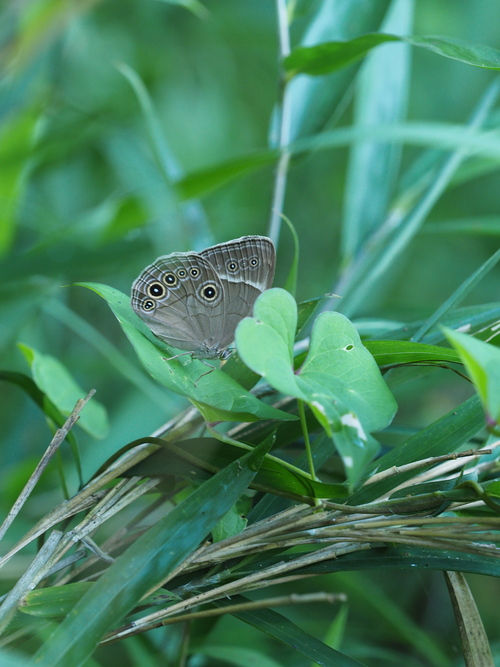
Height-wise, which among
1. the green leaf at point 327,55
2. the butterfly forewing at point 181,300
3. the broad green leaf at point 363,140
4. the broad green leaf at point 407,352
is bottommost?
the broad green leaf at point 407,352

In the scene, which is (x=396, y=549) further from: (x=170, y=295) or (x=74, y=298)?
(x=74, y=298)

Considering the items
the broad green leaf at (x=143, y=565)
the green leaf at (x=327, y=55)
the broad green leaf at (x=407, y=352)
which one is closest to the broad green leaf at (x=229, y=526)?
the broad green leaf at (x=143, y=565)

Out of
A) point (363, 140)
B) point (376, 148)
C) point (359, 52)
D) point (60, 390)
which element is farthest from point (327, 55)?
point (60, 390)

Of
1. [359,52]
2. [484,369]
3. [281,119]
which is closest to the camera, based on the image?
[484,369]

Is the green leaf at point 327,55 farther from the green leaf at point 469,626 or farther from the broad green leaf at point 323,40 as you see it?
the green leaf at point 469,626

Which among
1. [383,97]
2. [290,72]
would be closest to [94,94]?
[383,97]

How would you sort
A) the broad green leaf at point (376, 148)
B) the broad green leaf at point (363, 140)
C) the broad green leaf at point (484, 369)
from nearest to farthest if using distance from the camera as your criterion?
1. the broad green leaf at point (484, 369)
2. the broad green leaf at point (363, 140)
3. the broad green leaf at point (376, 148)

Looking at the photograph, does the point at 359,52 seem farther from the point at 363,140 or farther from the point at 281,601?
the point at 281,601
